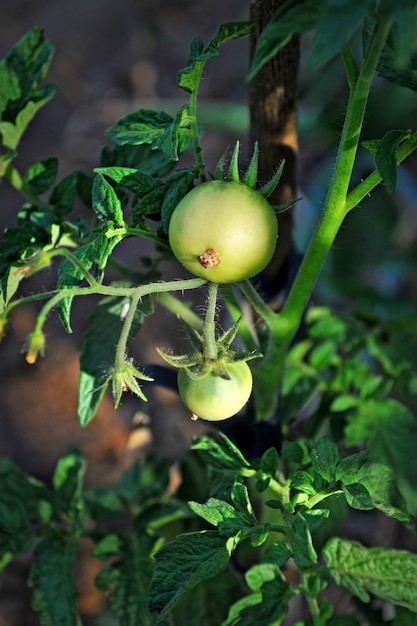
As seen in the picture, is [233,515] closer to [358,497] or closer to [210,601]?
[358,497]

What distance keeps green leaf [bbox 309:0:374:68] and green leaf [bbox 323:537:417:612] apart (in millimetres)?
523

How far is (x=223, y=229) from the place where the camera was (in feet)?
2.07

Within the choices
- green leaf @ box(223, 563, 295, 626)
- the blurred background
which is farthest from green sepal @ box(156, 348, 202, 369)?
the blurred background

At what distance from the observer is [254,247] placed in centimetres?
64

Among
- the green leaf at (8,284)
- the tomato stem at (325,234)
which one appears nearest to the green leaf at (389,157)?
the tomato stem at (325,234)

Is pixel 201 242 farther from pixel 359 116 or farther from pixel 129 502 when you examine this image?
pixel 129 502

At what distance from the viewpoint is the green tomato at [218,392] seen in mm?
689

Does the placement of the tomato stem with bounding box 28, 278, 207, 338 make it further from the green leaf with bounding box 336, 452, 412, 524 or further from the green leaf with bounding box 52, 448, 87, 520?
the green leaf with bounding box 52, 448, 87, 520

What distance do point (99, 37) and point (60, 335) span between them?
5.13 feet

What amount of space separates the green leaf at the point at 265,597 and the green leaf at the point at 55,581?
0.92 ft

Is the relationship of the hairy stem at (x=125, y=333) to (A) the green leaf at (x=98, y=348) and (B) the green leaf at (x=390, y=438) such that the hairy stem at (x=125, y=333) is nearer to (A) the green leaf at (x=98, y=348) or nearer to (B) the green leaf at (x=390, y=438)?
(A) the green leaf at (x=98, y=348)

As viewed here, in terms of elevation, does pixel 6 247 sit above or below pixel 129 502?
above

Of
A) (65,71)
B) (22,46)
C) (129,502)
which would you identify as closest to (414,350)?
(129,502)

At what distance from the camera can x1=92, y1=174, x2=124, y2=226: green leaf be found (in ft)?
2.30
